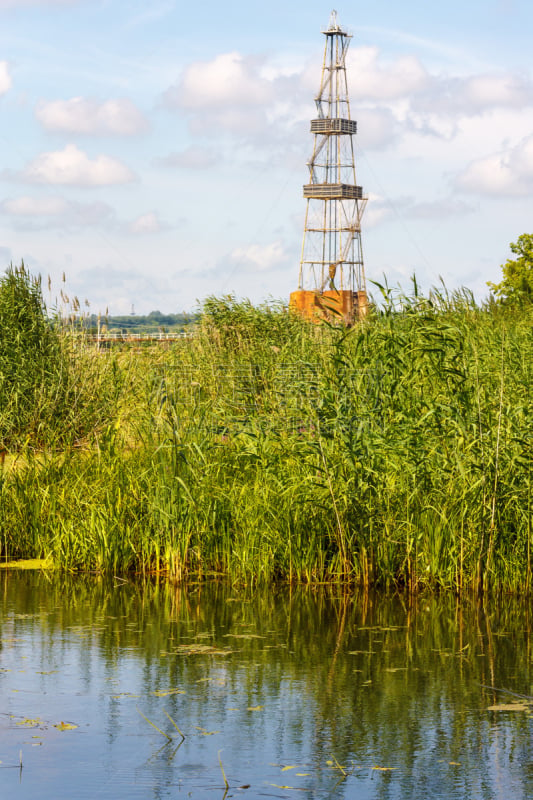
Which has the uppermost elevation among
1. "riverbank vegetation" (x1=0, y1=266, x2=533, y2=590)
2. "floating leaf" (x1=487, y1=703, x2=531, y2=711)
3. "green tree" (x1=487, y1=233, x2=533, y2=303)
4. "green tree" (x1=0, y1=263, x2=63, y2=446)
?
"green tree" (x1=487, y1=233, x2=533, y2=303)

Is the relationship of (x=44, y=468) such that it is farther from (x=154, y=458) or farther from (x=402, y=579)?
(x=402, y=579)

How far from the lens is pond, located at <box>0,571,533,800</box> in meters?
5.16

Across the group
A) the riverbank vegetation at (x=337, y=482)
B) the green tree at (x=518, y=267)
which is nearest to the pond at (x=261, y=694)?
the riverbank vegetation at (x=337, y=482)

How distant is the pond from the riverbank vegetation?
407 millimetres

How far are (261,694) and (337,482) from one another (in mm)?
3613

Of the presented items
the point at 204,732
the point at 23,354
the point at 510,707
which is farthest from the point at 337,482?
the point at 23,354

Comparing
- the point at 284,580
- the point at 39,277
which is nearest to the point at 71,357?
the point at 39,277

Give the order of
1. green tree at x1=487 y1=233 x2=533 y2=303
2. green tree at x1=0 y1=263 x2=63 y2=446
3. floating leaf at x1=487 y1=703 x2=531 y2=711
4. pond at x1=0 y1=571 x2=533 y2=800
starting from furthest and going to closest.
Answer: green tree at x1=487 y1=233 x2=533 y2=303 < green tree at x1=0 y1=263 x2=63 y2=446 < floating leaf at x1=487 y1=703 x2=531 y2=711 < pond at x1=0 y1=571 x2=533 y2=800

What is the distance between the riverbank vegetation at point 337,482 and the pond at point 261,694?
407mm

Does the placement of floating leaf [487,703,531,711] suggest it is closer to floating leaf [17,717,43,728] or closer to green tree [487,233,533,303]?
floating leaf [17,717,43,728]

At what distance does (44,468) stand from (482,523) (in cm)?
517

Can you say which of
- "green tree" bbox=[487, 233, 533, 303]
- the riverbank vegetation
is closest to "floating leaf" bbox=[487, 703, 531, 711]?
the riverbank vegetation

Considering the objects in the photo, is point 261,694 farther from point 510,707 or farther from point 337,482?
point 337,482

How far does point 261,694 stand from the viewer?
6.59 m
